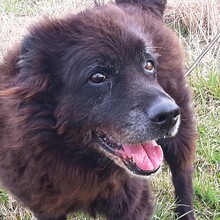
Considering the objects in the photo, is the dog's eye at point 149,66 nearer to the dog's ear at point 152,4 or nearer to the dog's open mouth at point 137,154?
the dog's open mouth at point 137,154

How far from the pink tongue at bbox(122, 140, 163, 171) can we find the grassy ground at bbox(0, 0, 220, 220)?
2.82ft

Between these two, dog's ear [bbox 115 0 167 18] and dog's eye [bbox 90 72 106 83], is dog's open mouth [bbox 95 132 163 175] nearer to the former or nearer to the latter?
dog's eye [bbox 90 72 106 83]

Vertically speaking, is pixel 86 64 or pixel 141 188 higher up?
pixel 86 64

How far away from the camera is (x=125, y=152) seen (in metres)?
2.40

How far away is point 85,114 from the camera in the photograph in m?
2.34

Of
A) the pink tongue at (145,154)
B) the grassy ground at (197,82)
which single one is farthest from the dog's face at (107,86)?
the grassy ground at (197,82)

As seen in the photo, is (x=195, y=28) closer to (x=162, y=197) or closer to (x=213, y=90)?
(x=213, y=90)

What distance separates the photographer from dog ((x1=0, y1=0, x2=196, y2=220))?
7.59 ft

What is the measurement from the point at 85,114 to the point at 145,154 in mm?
345

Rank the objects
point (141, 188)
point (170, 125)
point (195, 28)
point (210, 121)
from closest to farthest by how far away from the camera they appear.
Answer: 1. point (170, 125)
2. point (141, 188)
3. point (210, 121)
4. point (195, 28)

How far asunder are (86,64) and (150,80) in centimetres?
30

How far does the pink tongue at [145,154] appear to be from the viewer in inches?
92.5

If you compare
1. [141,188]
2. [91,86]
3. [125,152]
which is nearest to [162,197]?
[141,188]

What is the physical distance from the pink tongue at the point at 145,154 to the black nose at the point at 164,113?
0.65 feet
